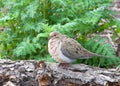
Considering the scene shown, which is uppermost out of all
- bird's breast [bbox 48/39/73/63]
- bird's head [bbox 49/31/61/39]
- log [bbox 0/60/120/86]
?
bird's head [bbox 49/31/61/39]

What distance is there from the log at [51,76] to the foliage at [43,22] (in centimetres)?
130

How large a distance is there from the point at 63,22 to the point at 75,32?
9.4 inches

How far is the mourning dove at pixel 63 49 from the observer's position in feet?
21.0

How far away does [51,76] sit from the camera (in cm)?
575

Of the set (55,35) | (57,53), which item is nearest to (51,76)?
(57,53)

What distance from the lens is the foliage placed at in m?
7.35

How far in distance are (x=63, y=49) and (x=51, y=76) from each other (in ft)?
2.47

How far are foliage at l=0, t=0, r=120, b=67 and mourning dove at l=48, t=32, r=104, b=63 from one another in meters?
0.68

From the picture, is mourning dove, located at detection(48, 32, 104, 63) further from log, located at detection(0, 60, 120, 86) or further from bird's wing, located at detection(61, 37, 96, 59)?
log, located at detection(0, 60, 120, 86)

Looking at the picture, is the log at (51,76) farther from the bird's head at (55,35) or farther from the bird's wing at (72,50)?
the bird's head at (55,35)

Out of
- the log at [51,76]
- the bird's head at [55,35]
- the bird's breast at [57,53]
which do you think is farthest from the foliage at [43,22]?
the log at [51,76]

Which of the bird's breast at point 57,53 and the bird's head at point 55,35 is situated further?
the bird's head at point 55,35

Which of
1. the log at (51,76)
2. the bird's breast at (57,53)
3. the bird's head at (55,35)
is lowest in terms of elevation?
the log at (51,76)

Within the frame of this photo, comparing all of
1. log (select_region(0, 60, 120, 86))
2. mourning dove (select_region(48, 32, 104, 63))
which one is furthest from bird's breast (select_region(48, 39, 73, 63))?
log (select_region(0, 60, 120, 86))
